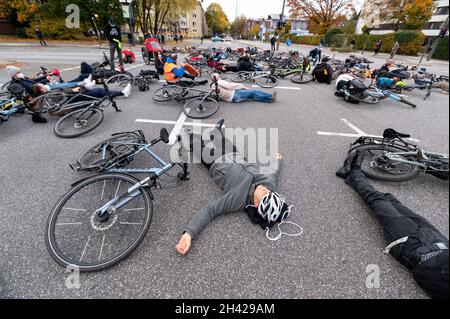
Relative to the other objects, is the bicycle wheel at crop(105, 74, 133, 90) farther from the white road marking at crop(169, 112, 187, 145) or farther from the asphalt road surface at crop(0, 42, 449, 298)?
the asphalt road surface at crop(0, 42, 449, 298)

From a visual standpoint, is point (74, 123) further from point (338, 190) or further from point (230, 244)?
point (338, 190)

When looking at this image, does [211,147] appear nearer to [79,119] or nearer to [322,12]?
[79,119]

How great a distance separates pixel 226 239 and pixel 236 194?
0.54 meters

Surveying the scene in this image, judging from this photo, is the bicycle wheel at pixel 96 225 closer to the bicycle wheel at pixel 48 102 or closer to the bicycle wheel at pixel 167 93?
the bicycle wheel at pixel 48 102

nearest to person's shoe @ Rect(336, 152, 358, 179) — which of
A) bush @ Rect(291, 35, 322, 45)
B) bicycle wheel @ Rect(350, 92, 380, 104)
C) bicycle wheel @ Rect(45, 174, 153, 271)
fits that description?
bicycle wheel @ Rect(45, 174, 153, 271)

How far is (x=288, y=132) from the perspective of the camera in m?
4.82

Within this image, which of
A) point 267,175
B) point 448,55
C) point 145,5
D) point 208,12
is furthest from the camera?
point 208,12

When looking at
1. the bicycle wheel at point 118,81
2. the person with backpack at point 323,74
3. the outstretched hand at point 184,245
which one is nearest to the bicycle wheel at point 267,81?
the person with backpack at point 323,74

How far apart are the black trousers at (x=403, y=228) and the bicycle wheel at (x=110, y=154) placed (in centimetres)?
333

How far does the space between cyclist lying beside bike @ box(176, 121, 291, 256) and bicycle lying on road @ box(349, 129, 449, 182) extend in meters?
1.55

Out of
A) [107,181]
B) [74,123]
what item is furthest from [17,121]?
[107,181]

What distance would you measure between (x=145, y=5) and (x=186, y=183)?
3493 cm

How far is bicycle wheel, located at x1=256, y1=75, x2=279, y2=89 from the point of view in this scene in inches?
341

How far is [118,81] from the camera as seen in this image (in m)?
7.90
